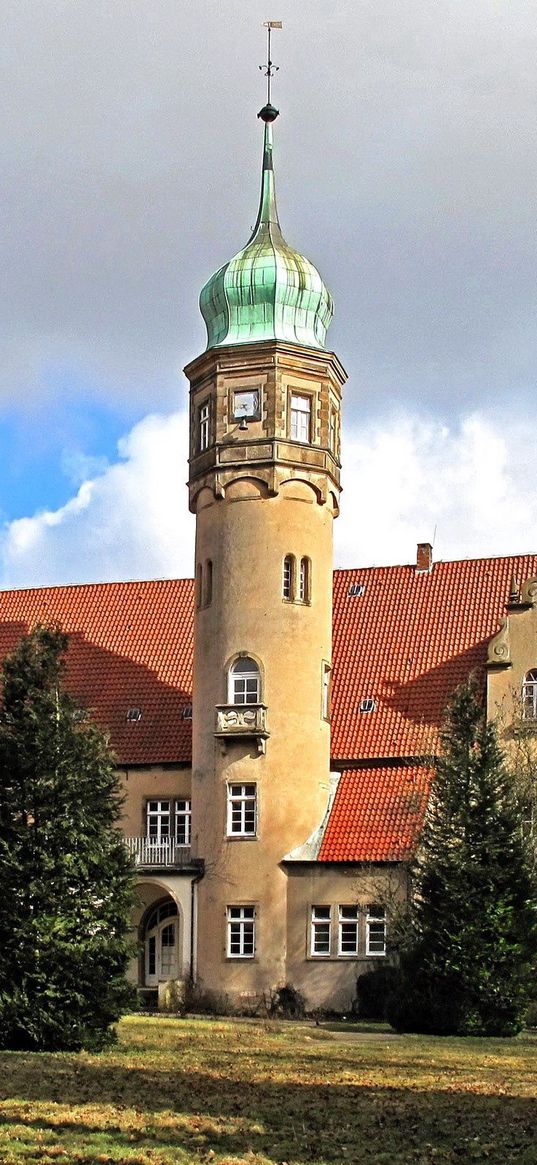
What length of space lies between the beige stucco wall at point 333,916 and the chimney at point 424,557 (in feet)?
35.5

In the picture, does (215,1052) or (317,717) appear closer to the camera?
(215,1052)

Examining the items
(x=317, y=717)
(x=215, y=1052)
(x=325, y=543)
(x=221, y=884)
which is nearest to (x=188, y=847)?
(x=221, y=884)

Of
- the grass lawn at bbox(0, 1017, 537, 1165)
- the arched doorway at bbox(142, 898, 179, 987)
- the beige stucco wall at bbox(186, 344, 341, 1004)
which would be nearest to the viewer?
the grass lawn at bbox(0, 1017, 537, 1165)

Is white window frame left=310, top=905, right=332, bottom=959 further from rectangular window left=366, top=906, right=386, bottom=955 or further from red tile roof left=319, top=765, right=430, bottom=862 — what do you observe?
red tile roof left=319, top=765, right=430, bottom=862

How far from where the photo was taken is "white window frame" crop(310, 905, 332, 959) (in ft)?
137

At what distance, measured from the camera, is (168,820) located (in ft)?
149

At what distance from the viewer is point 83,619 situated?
50.8m

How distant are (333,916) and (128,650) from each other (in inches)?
428

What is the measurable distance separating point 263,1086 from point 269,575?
22.4 m

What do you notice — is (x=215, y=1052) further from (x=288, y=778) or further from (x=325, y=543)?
(x=325, y=543)

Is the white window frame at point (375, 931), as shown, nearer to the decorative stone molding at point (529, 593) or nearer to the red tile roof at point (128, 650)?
the red tile roof at point (128, 650)

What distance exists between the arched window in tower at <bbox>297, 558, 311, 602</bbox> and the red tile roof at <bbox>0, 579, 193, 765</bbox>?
512 centimetres

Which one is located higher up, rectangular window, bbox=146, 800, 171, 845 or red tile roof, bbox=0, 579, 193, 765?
red tile roof, bbox=0, 579, 193, 765

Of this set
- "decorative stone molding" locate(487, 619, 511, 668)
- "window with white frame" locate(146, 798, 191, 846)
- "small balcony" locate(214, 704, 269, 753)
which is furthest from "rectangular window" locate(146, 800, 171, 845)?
"decorative stone molding" locate(487, 619, 511, 668)
